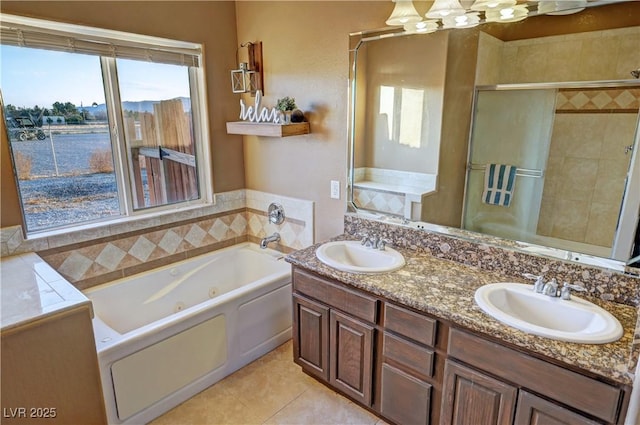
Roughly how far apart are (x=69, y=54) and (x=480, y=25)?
2411mm

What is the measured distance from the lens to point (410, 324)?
5.45ft

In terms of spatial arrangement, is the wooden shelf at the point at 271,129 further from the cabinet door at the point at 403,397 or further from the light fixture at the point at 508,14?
the cabinet door at the point at 403,397

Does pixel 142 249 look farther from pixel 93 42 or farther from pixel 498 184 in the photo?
pixel 498 184

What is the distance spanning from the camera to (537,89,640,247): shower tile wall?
1.53 m

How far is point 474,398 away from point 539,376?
0.30 metres

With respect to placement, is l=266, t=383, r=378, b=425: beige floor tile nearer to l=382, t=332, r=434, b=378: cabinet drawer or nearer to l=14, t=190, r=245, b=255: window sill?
l=382, t=332, r=434, b=378: cabinet drawer

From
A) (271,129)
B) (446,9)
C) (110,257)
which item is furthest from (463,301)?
(110,257)

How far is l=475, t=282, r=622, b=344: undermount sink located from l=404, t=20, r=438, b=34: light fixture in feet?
4.52

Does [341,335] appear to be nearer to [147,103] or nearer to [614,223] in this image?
[614,223]

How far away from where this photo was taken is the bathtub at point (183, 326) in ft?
6.19

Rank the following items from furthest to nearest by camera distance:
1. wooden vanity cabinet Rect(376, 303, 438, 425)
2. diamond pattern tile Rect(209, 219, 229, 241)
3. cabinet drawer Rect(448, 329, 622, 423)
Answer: diamond pattern tile Rect(209, 219, 229, 241) → wooden vanity cabinet Rect(376, 303, 438, 425) → cabinet drawer Rect(448, 329, 622, 423)

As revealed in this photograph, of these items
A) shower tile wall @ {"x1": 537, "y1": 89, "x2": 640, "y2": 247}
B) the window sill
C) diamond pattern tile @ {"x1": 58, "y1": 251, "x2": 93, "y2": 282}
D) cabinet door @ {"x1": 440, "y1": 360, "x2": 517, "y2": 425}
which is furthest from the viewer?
diamond pattern tile @ {"x1": 58, "y1": 251, "x2": 93, "y2": 282}

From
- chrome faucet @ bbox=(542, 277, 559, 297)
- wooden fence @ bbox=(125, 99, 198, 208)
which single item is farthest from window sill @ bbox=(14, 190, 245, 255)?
chrome faucet @ bbox=(542, 277, 559, 297)

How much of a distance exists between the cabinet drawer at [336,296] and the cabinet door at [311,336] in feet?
0.21
